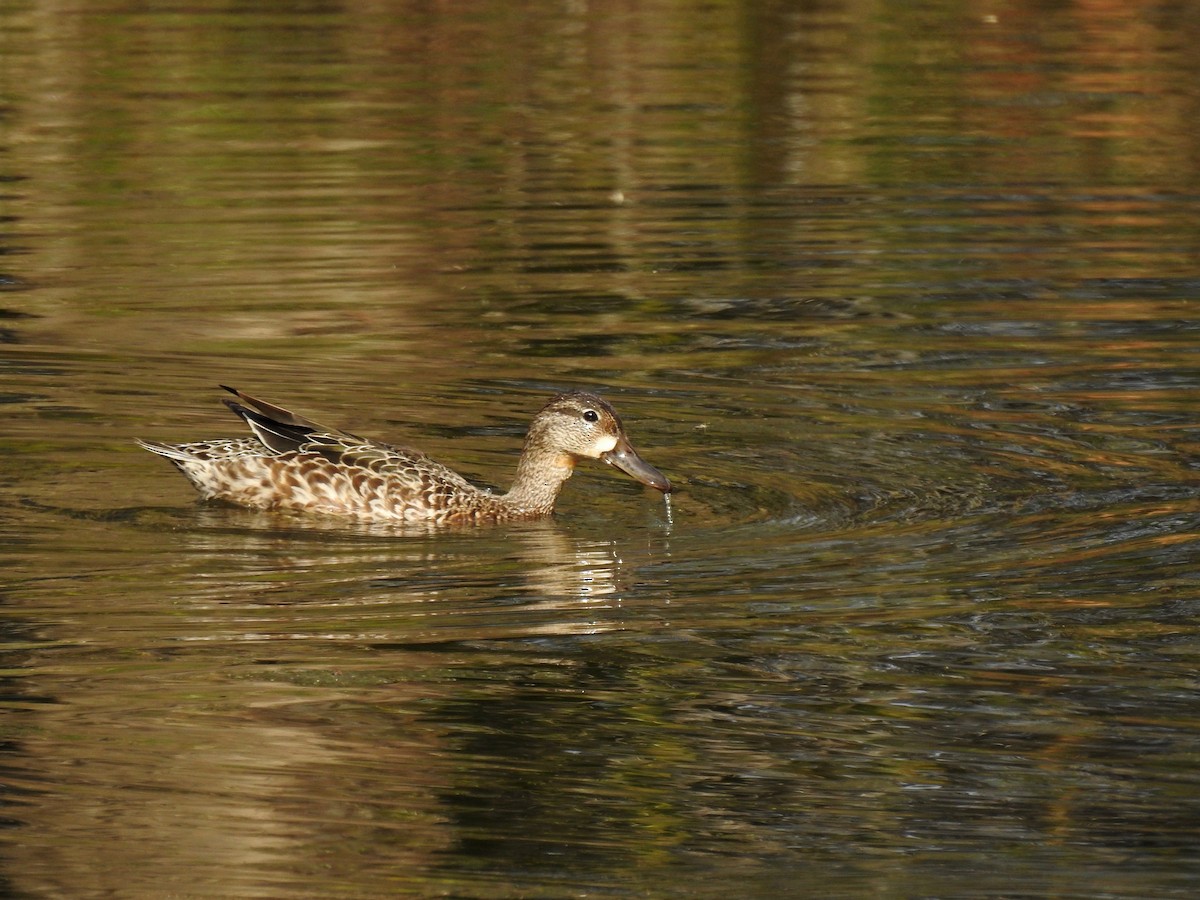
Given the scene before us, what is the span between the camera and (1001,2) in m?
27.2

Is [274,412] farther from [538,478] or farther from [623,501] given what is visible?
[623,501]

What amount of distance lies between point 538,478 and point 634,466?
0.39 meters

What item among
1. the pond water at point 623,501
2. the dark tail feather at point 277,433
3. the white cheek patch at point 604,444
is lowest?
the pond water at point 623,501

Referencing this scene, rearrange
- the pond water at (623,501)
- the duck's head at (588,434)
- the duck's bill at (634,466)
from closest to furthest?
1. the pond water at (623,501)
2. the duck's bill at (634,466)
3. the duck's head at (588,434)

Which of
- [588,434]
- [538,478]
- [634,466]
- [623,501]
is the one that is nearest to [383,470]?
[538,478]

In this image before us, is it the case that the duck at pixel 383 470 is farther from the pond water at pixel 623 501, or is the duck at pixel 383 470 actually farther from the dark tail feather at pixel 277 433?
the pond water at pixel 623 501

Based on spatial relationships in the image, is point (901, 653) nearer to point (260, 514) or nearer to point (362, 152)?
point (260, 514)

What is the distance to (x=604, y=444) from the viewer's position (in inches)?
371

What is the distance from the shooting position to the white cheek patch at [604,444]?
9391mm

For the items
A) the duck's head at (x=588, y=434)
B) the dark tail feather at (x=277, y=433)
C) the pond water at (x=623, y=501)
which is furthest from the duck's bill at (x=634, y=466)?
the dark tail feather at (x=277, y=433)

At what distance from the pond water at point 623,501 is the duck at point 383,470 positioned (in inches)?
5.9

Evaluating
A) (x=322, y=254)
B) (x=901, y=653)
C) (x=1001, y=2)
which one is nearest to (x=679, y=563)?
(x=901, y=653)

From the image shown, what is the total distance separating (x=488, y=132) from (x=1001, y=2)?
31.9 feet

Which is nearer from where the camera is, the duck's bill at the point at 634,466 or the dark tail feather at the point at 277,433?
the duck's bill at the point at 634,466
